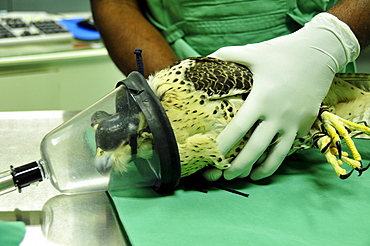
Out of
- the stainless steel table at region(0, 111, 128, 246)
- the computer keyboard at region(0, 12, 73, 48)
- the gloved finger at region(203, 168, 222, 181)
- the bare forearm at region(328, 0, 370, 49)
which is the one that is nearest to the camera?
the stainless steel table at region(0, 111, 128, 246)

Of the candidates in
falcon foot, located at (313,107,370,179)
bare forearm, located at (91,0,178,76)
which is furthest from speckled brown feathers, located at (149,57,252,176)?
bare forearm, located at (91,0,178,76)

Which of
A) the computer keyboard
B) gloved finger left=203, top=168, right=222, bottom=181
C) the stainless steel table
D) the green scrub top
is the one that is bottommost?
the computer keyboard

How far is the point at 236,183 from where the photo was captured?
3.28ft

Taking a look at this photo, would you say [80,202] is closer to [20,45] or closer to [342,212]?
[342,212]

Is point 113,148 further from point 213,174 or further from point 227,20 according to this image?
point 227,20

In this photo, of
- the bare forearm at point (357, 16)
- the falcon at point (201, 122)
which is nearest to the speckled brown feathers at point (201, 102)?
the falcon at point (201, 122)

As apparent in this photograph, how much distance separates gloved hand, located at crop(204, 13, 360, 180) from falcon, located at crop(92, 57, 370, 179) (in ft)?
0.07

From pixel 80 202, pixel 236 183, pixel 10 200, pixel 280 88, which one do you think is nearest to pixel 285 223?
pixel 236 183

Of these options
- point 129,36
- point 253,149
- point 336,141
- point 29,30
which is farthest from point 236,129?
point 29,30

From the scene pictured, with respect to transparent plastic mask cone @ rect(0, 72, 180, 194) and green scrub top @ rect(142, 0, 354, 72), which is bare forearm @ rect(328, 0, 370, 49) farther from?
transparent plastic mask cone @ rect(0, 72, 180, 194)

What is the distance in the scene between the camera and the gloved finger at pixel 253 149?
36.5 inches

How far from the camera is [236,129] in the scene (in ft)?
2.96

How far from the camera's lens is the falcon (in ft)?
2.83

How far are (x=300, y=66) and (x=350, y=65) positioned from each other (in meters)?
0.49
